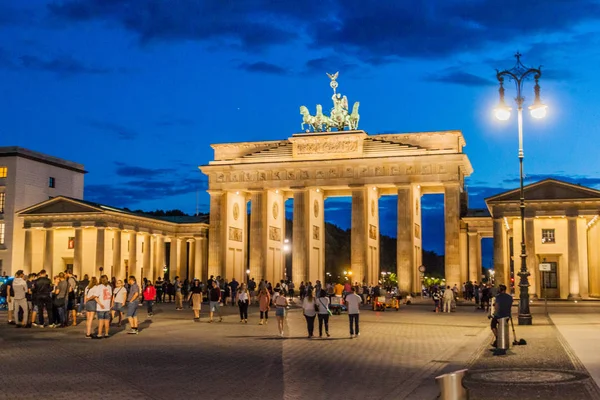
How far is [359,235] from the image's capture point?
68625 mm

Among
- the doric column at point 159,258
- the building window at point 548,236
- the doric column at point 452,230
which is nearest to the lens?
the building window at point 548,236

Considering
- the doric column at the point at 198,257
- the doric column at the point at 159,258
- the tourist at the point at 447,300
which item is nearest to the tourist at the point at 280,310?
the tourist at the point at 447,300

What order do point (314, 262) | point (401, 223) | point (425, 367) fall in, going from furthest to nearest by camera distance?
point (314, 262), point (401, 223), point (425, 367)

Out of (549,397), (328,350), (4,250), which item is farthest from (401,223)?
(549,397)

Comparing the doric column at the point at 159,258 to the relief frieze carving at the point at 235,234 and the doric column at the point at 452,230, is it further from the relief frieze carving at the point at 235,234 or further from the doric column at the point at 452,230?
the doric column at the point at 452,230

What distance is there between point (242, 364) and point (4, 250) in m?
61.4

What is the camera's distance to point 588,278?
57.8 m

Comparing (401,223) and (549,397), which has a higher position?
(401,223)

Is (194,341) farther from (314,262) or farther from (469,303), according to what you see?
(314,262)

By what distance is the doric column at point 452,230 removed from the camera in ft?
216

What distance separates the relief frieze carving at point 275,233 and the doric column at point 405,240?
13.4m

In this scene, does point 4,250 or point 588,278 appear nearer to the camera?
point 588,278

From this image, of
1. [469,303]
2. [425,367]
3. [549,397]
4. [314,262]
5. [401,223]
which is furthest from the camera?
[314,262]

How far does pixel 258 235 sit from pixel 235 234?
447 cm
